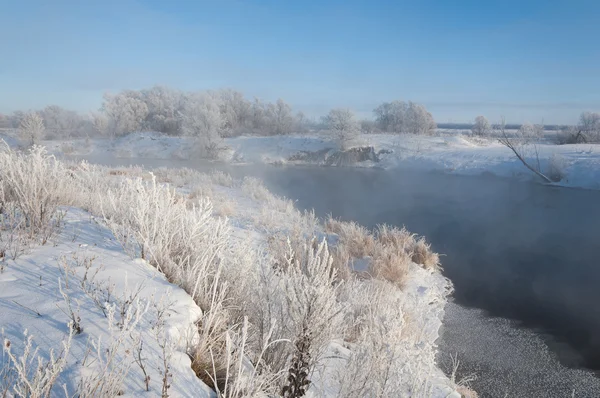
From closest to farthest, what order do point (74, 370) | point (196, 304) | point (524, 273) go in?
point (74, 370) → point (196, 304) → point (524, 273)

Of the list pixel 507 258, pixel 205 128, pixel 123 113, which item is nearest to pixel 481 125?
pixel 205 128

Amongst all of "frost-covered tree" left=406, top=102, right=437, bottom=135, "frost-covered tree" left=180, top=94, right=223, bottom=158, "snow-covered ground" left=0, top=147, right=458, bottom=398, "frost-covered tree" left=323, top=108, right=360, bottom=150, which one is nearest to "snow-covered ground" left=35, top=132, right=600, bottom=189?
"frost-covered tree" left=323, top=108, right=360, bottom=150

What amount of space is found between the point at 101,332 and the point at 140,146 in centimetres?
3853

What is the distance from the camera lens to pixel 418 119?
51219mm

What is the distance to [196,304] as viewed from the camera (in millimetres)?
2654

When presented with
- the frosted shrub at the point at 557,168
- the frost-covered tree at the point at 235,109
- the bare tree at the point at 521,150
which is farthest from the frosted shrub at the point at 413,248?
the frost-covered tree at the point at 235,109

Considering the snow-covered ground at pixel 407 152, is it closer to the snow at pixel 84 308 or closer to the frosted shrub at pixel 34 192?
the snow at pixel 84 308

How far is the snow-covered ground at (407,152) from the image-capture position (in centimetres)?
2226

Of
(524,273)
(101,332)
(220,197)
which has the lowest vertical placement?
(524,273)

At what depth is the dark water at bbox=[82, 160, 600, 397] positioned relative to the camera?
520 cm

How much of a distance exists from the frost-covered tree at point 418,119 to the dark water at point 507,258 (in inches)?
1156

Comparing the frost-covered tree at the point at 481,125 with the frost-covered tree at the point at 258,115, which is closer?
the frost-covered tree at the point at 258,115

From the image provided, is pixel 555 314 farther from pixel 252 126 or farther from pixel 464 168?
pixel 252 126

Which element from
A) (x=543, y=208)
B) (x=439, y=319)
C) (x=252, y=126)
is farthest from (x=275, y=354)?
(x=252, y=126)
